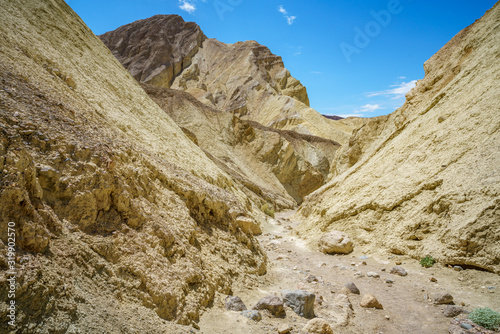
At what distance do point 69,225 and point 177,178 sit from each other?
8.73 feet

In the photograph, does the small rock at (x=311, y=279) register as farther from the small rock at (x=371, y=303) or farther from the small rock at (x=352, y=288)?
the small rock at (x=371, y=303)

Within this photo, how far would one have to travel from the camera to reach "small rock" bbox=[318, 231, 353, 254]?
7426 mm

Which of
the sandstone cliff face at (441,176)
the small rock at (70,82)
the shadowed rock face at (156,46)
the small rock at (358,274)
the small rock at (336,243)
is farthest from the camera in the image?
the shadowed rock face at (156,46)

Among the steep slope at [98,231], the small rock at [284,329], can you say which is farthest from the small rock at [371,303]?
the steep slope at [98,231]

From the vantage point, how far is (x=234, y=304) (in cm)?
380

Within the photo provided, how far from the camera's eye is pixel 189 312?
10.4ft

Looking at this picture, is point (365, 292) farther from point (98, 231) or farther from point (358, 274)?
point (98, 231)

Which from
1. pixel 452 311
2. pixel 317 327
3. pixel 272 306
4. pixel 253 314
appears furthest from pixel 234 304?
pixel 452 311

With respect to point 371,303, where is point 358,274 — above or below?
above

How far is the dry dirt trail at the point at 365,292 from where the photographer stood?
11.8ft

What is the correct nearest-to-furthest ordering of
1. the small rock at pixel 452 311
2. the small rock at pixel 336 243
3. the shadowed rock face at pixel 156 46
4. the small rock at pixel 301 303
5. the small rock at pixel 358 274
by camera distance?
the small rock at pixel 301 303 < the small rock at pixel 452 311 < the small rock at pixel 358 274 < the small rock at pixel 336 243 < the shadowed rock face at pixel 156 46

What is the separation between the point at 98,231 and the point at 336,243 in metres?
6.28

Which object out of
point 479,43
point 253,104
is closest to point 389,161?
point 479,43

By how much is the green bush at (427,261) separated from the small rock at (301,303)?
3265 mm
